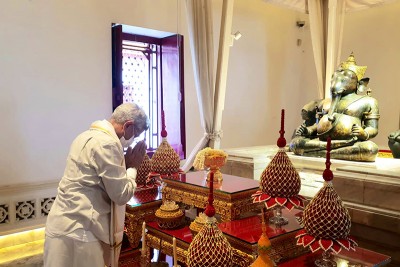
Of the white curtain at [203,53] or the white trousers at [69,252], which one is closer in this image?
the white trousers at [69,252]

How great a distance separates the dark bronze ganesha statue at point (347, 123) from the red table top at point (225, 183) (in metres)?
1.71

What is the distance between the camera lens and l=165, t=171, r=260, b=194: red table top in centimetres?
206

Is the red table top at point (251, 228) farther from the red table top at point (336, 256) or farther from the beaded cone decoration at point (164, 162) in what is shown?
the beaded cone decoration at point (164, 162)

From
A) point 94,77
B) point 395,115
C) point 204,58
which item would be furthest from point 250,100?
point 94,77

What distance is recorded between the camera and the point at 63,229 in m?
1.75

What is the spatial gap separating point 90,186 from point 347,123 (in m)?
2.79

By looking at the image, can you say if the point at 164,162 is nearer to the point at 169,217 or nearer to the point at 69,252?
the point at 169,217

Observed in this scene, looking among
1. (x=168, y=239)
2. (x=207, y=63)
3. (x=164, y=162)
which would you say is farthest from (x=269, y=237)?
(x=207, y=63)

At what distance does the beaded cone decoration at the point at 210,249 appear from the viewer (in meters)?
1.39

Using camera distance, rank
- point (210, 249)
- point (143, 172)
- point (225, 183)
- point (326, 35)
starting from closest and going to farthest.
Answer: point (210, 249) → point (225, 183) → point (143, 172) → point (326, 35)

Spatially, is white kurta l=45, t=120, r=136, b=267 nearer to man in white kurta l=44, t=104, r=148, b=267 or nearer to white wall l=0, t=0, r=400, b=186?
man in white kurta l=44, t=104, r=148, b=267

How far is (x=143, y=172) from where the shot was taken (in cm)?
273

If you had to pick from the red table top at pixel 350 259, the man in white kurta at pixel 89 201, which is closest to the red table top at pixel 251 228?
the red table top at pixel 350 259

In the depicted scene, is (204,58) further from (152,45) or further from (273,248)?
(273,248)
